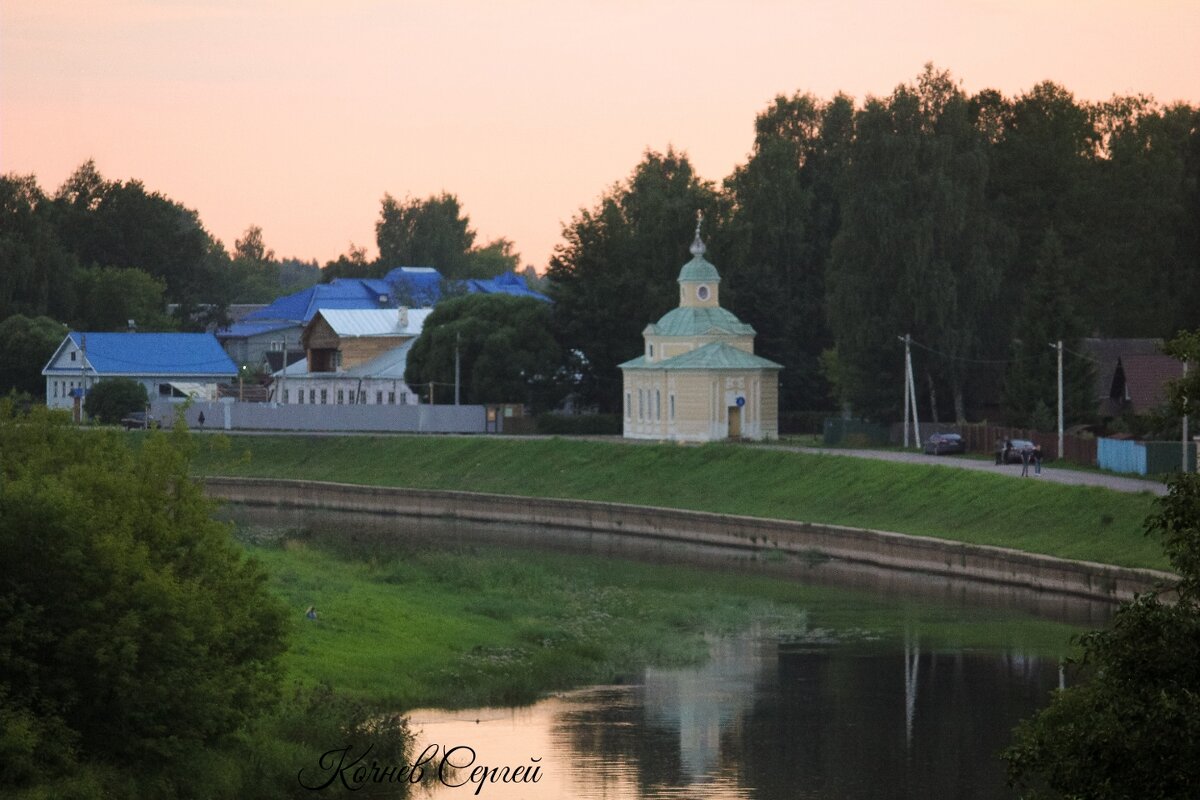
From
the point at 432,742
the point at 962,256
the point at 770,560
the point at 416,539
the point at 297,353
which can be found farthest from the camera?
the point at 297,353

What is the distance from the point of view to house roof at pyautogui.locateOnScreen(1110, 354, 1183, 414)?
7729 centimetres

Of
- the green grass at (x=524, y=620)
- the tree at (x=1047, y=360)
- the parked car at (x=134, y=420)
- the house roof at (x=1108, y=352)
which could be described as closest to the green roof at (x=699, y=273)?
the house roof at (x=1108, y=352)

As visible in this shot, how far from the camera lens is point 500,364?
3799 inches

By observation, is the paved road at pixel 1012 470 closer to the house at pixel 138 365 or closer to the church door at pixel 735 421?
the church door at pixel 735 421

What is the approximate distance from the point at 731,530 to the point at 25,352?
6506 centimetres

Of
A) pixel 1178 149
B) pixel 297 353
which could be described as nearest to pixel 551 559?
pixel 1178 149

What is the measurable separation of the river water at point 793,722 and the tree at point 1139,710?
980 cm

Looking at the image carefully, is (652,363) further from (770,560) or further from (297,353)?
(297,353)

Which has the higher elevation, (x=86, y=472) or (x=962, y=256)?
(x=962, y=256)

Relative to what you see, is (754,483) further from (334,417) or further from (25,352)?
(25,352)

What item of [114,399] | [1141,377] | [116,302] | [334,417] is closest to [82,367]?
[114,399]

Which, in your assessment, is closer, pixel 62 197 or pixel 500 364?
pixel 500 364

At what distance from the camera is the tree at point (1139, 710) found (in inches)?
634

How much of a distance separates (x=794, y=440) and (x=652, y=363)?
6942 mm
